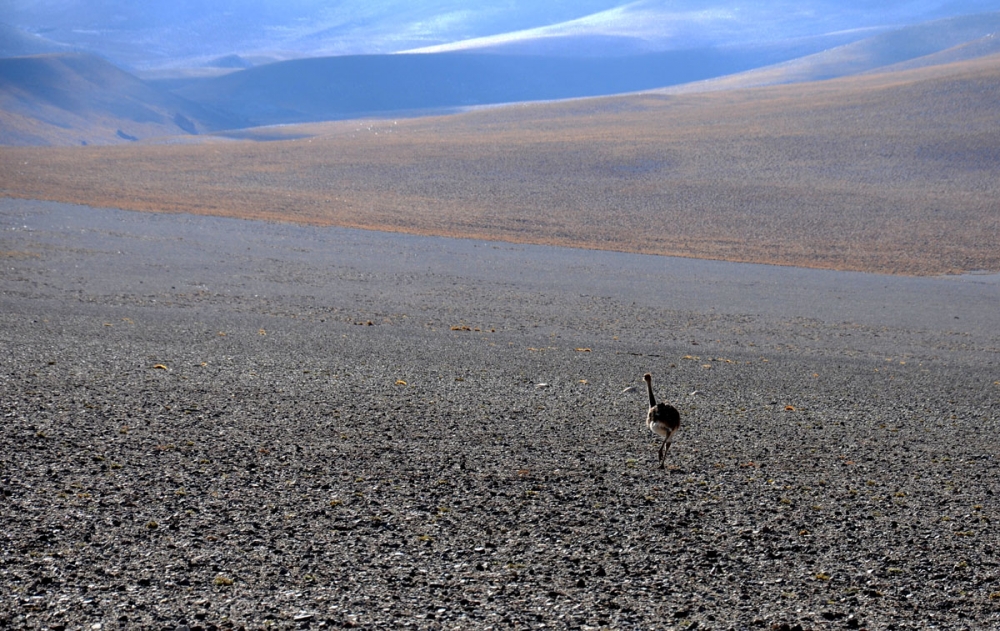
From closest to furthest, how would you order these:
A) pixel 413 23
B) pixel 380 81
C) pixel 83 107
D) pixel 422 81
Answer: pixel 83 107 → pixel 422 81 → pixel 380 81 → pixel 413 23

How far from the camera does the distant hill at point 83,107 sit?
2425 inches

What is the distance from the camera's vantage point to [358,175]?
3278cm

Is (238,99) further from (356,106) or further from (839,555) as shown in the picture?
(839,555)

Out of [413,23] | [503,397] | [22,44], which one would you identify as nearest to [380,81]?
[22,44]

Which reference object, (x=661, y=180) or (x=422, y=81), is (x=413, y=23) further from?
(x=661, y=180)

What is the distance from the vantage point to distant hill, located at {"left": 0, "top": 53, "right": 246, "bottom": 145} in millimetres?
61594

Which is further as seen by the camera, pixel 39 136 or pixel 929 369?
pixel 39 136

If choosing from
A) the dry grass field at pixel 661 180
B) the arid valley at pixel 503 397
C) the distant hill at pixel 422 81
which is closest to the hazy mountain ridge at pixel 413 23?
the distant hill at pixel 422 81

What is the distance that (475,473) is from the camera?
553 cm

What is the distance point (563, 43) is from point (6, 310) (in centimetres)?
10400

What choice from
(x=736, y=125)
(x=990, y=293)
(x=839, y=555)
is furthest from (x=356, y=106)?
(x=839, y=555)

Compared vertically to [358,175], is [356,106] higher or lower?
higher

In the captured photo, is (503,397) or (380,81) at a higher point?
→ (380,81)

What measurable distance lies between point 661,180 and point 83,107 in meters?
53.9
